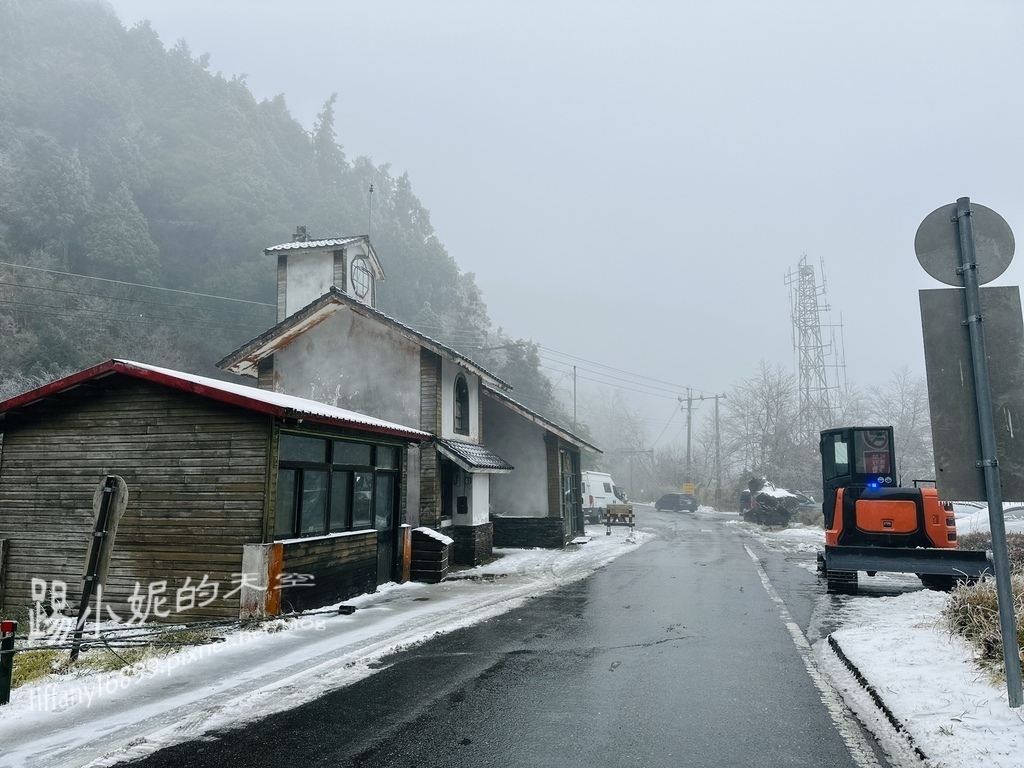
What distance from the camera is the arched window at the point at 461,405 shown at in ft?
62.0

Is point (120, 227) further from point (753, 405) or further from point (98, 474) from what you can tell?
point (753, 405)

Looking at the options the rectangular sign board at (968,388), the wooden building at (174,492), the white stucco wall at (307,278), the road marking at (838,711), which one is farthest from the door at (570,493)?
the rectangular sign board at (968,388)

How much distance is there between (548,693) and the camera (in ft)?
20.4

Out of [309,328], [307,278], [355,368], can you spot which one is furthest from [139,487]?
[307,278]

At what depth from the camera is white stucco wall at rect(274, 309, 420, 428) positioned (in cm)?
1745

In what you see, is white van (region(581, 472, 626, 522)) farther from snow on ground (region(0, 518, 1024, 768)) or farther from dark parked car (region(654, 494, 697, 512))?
snow on ground (region(0, 518, 1024, 768))

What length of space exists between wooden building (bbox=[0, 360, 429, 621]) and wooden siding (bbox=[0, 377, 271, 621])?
17mm

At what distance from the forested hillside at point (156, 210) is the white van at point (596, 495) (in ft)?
58.9

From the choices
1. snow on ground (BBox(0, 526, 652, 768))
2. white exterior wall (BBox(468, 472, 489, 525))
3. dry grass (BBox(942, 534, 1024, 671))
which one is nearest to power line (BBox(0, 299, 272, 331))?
white exterior wall (BBox(468, 472, 489, 525))

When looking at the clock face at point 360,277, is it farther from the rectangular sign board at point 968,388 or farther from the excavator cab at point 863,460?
the rectangular sign board at point 968,388

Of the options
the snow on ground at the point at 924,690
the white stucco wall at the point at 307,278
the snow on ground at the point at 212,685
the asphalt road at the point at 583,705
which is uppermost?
the white stucco wall at the point at 307,278

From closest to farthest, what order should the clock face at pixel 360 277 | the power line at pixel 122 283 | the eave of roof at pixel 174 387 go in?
the eave of roof at pixel 174 387, the clock face at pixel 360 277, the power line at pixel 122 283

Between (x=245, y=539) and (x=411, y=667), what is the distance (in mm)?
3843

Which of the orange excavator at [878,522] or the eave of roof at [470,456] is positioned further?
the eave of roof at [470,456]
